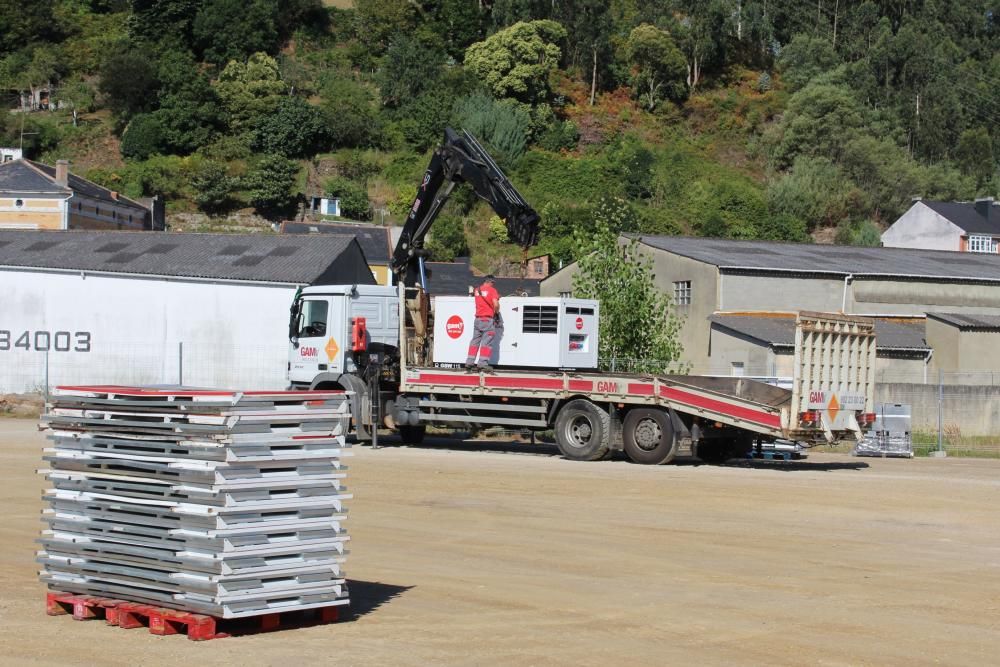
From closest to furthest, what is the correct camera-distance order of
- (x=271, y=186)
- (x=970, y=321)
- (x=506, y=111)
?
1. (x=970, y=321)
2. (x=271, y=186)
3. (x=506, y=111)

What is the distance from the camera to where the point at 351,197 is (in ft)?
277

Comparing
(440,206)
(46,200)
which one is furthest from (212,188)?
(440,206)

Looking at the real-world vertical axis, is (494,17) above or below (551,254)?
above

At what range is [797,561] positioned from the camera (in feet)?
46.4

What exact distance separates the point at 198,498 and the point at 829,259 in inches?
1938

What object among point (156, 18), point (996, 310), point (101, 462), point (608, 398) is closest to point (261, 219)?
point (156, 18)

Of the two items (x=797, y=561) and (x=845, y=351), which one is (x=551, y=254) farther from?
(x=797, y=561)

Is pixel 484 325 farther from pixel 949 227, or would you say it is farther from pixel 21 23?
pixel 21 23

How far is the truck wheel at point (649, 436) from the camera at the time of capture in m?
24.5

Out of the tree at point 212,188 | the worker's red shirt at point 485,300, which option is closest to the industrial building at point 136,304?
the worker's red shirt at point 485,300

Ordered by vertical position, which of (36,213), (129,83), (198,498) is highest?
(129,83)

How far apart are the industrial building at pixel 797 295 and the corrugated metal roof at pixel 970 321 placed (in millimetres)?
758

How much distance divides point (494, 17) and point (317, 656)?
338 ft

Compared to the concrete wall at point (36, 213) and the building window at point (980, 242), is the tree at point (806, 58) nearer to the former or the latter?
the building window at point (980, 242)
